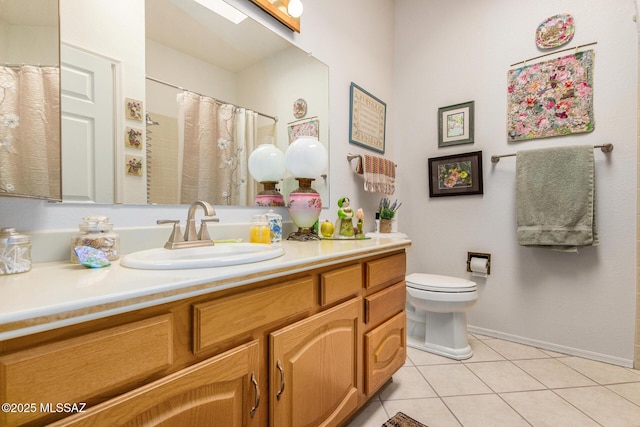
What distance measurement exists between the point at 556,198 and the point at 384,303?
1.43 meters

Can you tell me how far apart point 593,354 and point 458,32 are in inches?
96.5

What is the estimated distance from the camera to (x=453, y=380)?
161 cm

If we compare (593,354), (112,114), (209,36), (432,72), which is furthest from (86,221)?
(593,354)

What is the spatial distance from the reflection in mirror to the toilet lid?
6.06 ft

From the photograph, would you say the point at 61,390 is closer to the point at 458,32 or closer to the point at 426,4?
the point at 458,32

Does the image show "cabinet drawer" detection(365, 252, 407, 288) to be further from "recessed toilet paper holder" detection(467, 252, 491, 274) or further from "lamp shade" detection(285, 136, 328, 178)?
"recessed toilet paper holder" detection(467, 252, 491, 274)

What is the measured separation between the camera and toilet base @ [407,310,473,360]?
1868 mm

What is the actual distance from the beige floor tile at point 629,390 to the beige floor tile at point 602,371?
0.04 meters

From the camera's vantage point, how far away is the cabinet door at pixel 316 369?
2.68 feet

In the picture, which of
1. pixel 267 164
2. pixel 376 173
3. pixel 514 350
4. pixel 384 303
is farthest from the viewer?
pixel 376 173

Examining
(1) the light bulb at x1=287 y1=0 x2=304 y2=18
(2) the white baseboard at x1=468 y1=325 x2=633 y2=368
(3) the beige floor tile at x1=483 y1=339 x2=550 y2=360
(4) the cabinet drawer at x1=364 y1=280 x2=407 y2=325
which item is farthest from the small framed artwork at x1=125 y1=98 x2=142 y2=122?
(2) the white baseboard at x1=468 y1=325 x2=633 y2=368

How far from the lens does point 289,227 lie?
62.9 inches

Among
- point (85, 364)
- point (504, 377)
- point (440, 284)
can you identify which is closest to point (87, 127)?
point (85, 364)

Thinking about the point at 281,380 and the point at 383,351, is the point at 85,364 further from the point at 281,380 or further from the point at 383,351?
the point at 383,351
